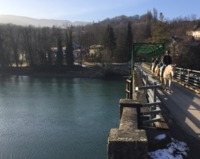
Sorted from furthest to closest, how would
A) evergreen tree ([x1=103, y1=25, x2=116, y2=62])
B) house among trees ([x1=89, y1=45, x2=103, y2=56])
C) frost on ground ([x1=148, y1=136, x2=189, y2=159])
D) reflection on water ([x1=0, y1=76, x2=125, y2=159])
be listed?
house among trees ([x1=89, y1=45, x2=103, y2=56]) → evergreen tree ([x1=103, y1=25, x2=116, y2=62]) → reflection on water ([x1=0, y1=76, x2=125, y2=159]) → frost on ground ([x1=148, y1=136, x2=189, y2=159])

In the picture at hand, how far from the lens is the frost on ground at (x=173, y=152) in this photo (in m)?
7.24

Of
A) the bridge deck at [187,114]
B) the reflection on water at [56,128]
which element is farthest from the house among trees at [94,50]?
the bridge deck at [187,114]

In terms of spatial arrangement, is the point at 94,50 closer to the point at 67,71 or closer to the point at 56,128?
the point at 67,71

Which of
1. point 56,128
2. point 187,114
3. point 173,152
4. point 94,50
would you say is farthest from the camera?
point 94,50

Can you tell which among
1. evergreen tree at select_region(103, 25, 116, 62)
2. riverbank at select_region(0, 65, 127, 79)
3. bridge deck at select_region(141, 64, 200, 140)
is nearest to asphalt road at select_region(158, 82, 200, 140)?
bridge deck at select_region(141, 64, 200, 140)

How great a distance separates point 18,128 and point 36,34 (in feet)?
359

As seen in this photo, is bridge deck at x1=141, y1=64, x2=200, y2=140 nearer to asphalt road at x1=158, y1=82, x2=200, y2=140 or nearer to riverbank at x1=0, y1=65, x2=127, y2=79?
asphalt road at x1=158, y1=82, x2=200, y2=140

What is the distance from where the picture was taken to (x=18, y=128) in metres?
30.9

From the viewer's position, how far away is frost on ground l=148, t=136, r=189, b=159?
724 cm

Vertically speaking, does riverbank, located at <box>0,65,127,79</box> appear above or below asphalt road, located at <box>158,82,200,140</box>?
below

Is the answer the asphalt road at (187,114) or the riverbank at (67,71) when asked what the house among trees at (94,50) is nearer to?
the riverbank at (67,71)

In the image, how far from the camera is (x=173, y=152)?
7.65 metres

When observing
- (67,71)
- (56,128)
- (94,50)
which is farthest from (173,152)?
(94,50)

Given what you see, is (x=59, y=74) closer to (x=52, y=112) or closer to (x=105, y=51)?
(x=105, y=51)
